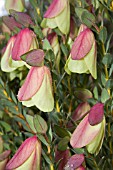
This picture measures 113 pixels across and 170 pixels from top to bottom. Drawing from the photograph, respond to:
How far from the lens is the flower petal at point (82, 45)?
0.46 metres

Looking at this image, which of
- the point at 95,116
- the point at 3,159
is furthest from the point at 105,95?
the point at 3,159

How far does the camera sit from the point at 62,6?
1.64ft

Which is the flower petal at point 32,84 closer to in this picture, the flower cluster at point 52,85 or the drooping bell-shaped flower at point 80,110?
the flower cluster at point 52,85

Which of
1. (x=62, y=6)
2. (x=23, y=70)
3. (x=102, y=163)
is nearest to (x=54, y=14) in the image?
(x=62, y=6)

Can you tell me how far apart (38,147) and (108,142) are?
0.12m

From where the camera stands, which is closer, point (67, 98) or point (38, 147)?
point (38, 147)

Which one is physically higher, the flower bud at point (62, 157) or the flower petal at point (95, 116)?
the flower petal at point (95, 116)

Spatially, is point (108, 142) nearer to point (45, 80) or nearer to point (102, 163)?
point (102, 163)

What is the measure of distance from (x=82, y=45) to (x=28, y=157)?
154 millimetres

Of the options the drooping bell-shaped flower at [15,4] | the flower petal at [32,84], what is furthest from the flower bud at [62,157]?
the drooping bell-shaped flower at [15,4]

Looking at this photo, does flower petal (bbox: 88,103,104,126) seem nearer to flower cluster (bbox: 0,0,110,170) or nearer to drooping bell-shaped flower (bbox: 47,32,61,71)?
flower cluster (bbox: 0,0,110,170)

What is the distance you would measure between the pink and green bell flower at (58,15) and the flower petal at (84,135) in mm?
135

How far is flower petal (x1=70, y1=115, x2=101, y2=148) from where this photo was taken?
45 cm

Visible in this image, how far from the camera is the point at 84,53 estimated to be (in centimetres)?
47
